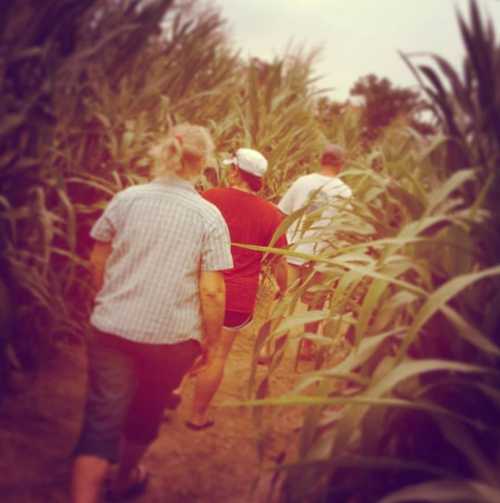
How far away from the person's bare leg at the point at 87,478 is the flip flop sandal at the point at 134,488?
360 millimetres

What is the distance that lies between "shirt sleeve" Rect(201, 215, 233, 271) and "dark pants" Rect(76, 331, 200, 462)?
27 cm

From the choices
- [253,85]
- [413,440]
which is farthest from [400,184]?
[253,85]

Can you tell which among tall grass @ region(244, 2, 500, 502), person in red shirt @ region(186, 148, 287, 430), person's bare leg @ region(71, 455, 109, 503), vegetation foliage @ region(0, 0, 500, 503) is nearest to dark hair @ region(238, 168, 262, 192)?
person in red shirt @ region(186, 148, 287, 430)

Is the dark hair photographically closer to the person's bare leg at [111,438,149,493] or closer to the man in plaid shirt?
the man in plaid shirt

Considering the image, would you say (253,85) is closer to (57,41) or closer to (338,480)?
(57,41)

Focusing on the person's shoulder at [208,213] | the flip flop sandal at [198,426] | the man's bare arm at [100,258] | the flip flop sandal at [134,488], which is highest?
the person's shoulder at [208,213]

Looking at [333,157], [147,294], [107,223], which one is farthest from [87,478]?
[333,157]

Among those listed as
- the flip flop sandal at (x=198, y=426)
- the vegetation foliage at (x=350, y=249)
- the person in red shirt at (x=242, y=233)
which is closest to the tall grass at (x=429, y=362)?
the vegetation foliage at (x=350, y=249)

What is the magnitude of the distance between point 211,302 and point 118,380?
0.43 metres

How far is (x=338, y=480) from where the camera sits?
1619mm

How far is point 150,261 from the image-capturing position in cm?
196

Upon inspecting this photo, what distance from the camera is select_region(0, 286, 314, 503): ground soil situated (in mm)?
1984

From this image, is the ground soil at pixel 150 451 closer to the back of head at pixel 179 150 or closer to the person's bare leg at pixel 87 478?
the person's bare leg at pixel 87 478

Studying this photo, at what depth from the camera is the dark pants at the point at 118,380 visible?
1.91m
